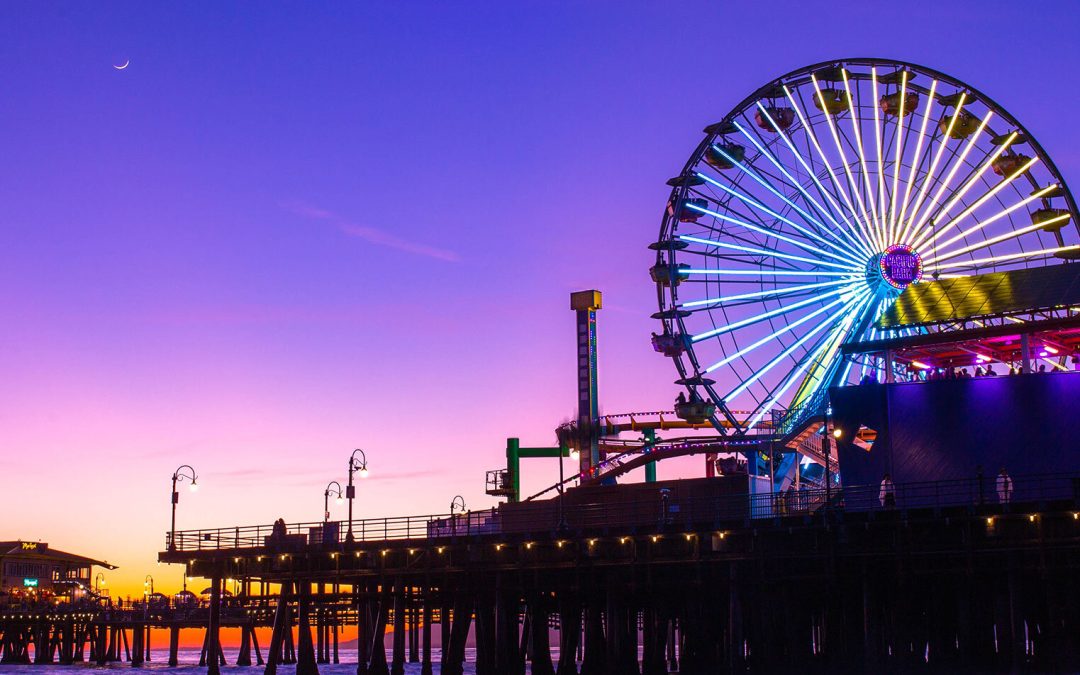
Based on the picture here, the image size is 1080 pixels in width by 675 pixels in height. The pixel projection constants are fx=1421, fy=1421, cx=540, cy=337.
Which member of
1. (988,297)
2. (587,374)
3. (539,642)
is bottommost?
(539,642)

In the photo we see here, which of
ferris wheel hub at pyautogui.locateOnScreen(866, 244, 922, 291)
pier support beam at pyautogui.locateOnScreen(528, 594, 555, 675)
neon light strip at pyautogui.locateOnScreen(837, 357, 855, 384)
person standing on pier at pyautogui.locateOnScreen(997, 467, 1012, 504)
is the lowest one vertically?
pier support beam at pyautogui.locateOnScreen(528, 594, 555, 675)

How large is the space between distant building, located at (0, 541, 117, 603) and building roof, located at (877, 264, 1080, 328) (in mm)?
67524

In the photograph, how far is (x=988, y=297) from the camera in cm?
5703

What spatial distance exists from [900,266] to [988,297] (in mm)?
10350

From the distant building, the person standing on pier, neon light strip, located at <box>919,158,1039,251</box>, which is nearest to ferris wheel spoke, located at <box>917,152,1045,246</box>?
neon light strip, located at <box>919,158,1039,251</box>

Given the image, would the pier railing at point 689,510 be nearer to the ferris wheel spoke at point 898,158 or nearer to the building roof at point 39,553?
the ferris wheel spoke at point 898,158

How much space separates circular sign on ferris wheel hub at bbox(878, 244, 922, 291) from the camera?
219 feet

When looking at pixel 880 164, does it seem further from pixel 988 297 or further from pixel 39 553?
pixel 39 553

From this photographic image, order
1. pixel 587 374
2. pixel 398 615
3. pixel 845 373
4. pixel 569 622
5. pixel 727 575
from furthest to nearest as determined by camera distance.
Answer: pixel 587 374 → pixel 845 373 → pixel 569 622 → pixel 398 615 → pixel 727 575

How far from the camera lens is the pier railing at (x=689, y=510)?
1916 inches

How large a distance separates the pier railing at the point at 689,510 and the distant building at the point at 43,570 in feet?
165

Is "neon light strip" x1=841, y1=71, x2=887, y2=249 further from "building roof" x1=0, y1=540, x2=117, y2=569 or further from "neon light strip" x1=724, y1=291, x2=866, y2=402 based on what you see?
"building roof" x1=0, y1=540, x2=117, y2=569

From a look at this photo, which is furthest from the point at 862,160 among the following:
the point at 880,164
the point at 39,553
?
the point at 39,553

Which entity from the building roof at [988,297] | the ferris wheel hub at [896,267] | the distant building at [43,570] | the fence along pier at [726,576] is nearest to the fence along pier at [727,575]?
the fence along pier at [726,576]
